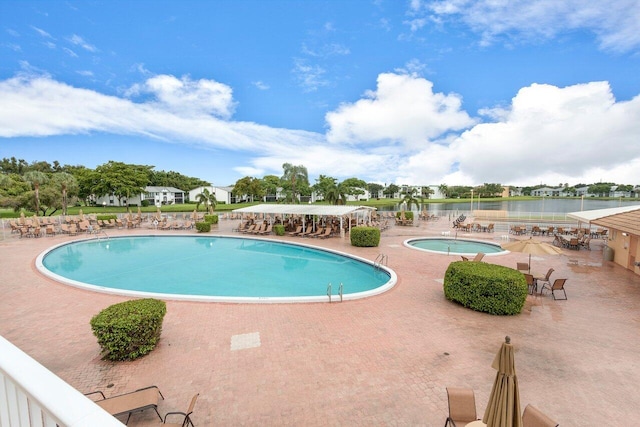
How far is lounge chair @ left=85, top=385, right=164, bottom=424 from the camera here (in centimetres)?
438

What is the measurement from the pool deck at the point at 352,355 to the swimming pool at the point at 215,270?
1.51m

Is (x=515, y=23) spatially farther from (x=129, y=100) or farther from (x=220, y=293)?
(x=129, y=100)

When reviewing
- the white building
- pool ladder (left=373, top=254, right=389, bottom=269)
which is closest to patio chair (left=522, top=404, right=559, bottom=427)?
pool ladder (left=373, top=254, right=389, bottom=269)

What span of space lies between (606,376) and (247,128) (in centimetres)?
4388

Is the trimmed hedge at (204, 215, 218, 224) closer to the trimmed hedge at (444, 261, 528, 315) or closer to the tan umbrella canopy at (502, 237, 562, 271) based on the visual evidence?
the trimmed hedge at (444, 261, 528, 315)

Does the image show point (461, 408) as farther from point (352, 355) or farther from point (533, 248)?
point (533, 248)

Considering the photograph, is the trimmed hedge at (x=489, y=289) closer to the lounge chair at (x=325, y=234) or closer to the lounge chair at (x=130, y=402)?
the lounge chair at (x=130, y=402)

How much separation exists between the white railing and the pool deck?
3.99 m

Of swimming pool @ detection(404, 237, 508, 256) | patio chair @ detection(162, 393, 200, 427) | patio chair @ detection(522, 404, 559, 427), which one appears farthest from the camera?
swimming pool @ detection(404, 237, 508, 256)

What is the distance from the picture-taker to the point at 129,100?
3175 centimetres

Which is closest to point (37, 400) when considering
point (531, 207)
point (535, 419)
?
point (535, 419)

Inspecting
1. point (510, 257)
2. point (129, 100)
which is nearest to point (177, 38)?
point (129, 100)

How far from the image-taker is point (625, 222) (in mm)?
12102

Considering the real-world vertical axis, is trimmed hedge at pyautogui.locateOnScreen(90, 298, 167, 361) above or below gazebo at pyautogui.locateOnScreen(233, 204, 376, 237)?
below
